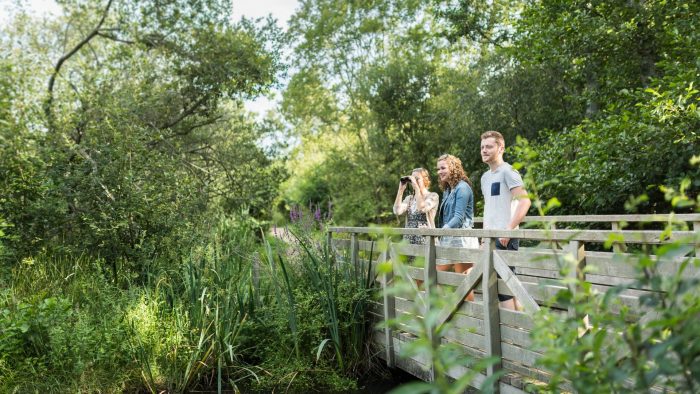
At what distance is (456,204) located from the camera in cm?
544

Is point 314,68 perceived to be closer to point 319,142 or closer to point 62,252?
point 319,142

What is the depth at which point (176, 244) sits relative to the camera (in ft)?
27.1

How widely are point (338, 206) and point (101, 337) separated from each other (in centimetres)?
1571

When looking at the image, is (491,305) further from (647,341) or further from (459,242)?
A: (647,341)

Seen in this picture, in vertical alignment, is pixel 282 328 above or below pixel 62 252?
below

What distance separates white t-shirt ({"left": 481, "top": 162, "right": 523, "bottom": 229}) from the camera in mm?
4727

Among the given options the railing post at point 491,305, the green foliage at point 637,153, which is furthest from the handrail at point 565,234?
the green foliage at point 637,153

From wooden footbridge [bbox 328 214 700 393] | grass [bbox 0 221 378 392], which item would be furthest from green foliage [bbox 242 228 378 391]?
wooden footbridge [bbox 328 214 700 393]

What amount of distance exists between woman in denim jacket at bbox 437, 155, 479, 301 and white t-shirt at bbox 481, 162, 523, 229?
1.67ft

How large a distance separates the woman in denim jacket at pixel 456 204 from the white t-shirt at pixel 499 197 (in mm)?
509

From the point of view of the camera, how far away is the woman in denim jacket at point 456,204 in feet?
17.7

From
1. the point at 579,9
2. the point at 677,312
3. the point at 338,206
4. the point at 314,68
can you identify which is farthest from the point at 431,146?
the point at 677,312

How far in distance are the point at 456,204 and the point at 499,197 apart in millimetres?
692

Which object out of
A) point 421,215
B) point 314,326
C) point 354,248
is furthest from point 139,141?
point 421,215
